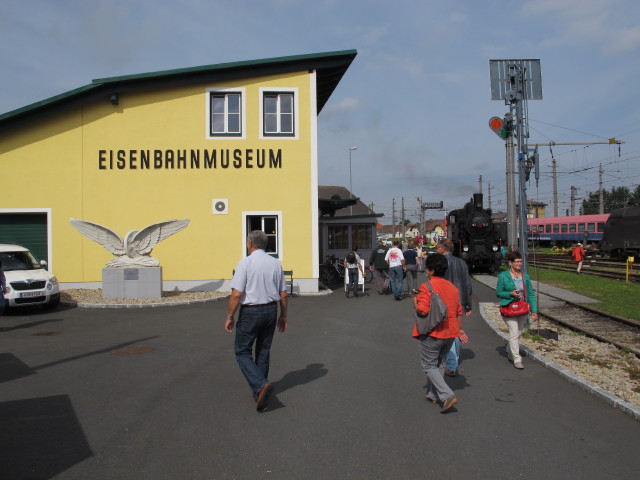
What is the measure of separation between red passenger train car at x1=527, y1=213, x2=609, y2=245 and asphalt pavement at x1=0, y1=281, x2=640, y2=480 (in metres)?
39.4

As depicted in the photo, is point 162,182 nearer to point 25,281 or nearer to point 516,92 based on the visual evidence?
point 25,281

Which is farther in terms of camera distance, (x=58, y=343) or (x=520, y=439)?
(x=58, y=343)

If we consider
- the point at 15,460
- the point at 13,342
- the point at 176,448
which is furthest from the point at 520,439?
the point at 13,342

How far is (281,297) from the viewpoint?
18.6 feet

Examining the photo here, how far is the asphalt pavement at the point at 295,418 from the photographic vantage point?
4.16 m

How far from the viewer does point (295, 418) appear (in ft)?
17.4

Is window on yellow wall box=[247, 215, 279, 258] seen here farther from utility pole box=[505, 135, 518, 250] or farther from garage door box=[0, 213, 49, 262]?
utility pole box=[505, 135, 518, 250]

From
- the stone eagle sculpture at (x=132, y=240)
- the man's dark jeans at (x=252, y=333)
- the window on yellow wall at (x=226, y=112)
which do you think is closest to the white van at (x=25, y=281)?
the stone eagle sculpture at (x=132, y=240)

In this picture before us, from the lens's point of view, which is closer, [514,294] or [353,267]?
[514,294]

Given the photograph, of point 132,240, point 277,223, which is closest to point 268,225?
point 277,223

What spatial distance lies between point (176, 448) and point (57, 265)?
48.2ft

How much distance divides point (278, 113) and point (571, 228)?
133 feet

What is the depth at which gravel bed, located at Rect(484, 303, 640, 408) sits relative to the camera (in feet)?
21.2

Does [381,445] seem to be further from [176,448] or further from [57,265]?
[57,265]
